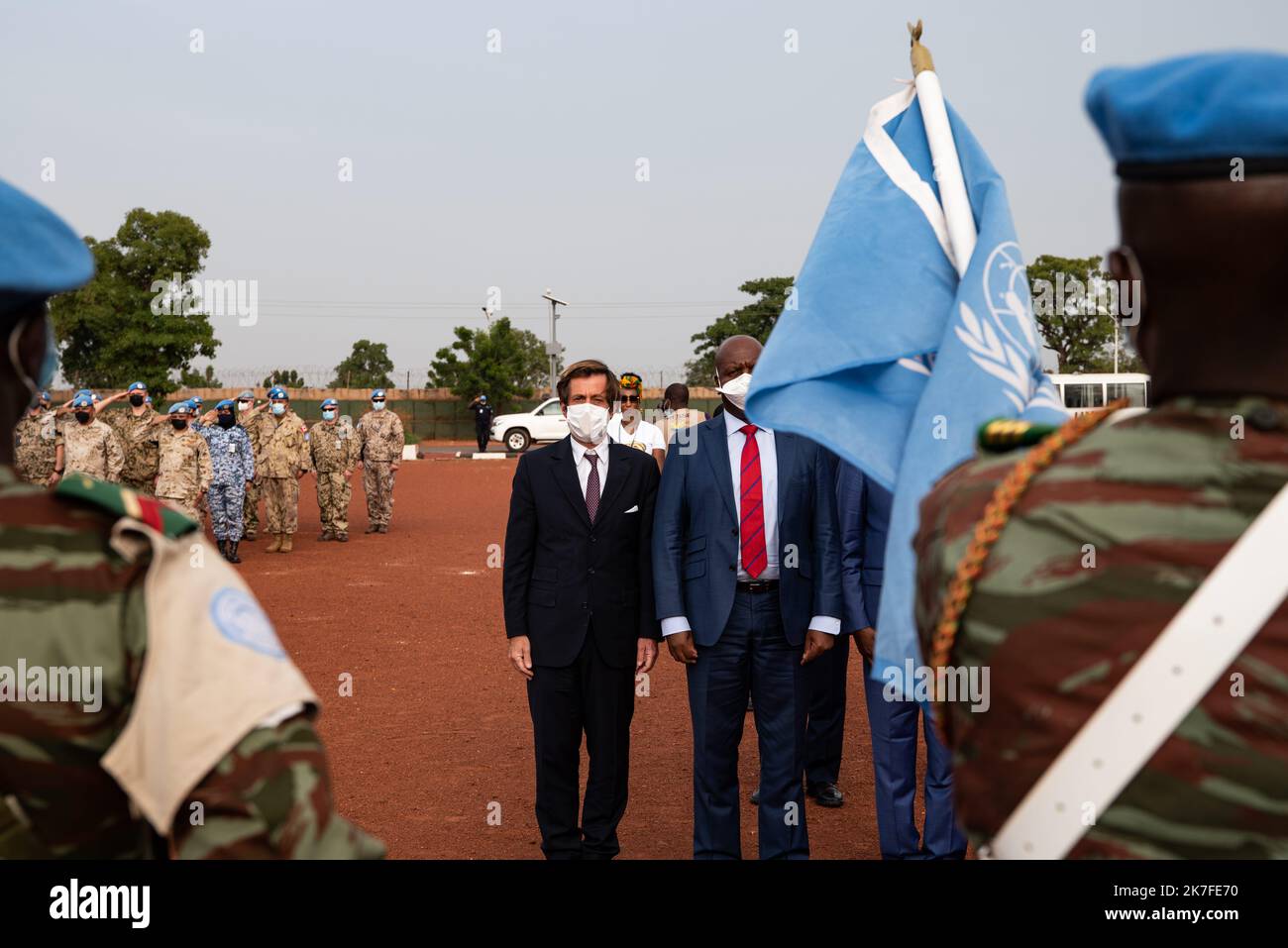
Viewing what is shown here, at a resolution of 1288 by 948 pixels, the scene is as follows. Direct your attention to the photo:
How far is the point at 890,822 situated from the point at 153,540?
4.22 m

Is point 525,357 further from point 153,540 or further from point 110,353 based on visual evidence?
point 153,540

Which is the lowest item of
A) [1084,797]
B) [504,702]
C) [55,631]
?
[504,702]

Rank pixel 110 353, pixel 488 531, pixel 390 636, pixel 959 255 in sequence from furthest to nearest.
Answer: pixel 110 353
pixel 488 531
pixel 390 636
pixel 959 255

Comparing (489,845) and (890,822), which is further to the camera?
(489,845)

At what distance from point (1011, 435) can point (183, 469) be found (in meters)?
14.1

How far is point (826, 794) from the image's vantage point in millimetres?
6328

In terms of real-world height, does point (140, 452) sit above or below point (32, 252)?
below

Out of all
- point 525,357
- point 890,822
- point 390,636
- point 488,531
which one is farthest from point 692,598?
point 525,357

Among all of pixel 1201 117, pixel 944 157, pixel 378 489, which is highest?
pixel 944 157

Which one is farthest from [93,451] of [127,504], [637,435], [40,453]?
[127,504]

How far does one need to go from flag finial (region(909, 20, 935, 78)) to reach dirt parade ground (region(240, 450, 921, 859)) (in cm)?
346

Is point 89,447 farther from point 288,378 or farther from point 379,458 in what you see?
point 288,378

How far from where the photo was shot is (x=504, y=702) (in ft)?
27.9

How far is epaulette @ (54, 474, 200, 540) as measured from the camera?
58.2 inches
